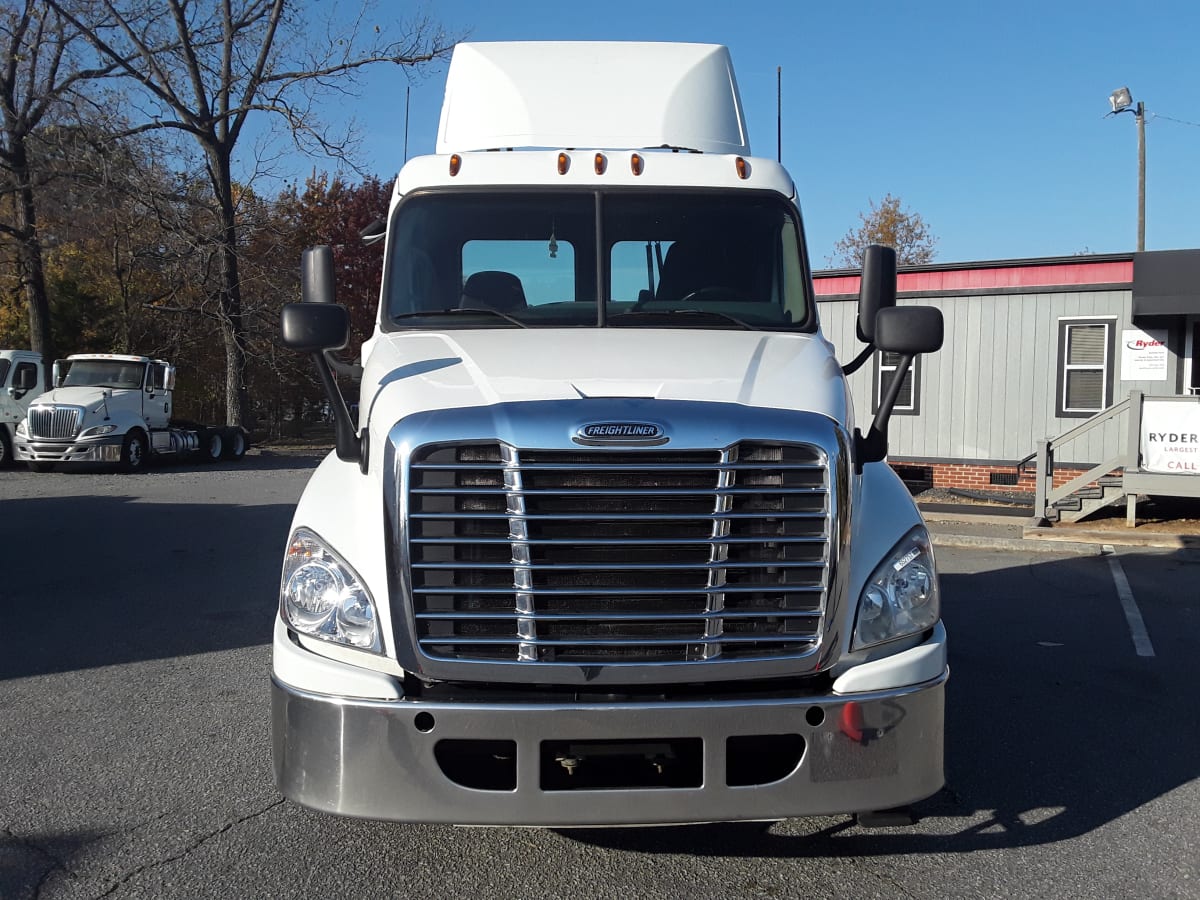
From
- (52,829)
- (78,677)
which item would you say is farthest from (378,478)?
(78,677)

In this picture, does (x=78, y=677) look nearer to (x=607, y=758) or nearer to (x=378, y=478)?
(x=378, y=478)

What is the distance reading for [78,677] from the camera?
19.3ft

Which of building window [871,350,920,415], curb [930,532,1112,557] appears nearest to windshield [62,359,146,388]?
building window [871,350,920,415]

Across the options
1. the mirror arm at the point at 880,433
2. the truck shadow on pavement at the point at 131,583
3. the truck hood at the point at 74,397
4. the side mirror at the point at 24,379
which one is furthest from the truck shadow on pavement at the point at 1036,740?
the side mirror at the point at 24,379

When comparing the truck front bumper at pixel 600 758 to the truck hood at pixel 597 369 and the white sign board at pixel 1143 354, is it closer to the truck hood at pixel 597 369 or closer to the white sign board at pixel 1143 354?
the truck hood at pixel 597 369

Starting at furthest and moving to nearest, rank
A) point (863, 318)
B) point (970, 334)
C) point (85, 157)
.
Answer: point (85, 157)
point (970, 334)
point (863, 318)

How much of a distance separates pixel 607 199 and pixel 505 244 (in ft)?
1.68

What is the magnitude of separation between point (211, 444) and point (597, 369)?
22446 millimetres

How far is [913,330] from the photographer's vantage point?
3885 millimetres

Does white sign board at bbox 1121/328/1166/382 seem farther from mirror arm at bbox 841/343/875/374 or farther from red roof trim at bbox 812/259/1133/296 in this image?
mirror arm at bbox 841/343/875/374

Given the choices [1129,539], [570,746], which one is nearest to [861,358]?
[570,746]

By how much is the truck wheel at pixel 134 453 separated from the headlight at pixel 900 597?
20.2m

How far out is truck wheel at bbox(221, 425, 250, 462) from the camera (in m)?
24.8

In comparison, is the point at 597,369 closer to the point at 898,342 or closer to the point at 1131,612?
the point at 898,342
